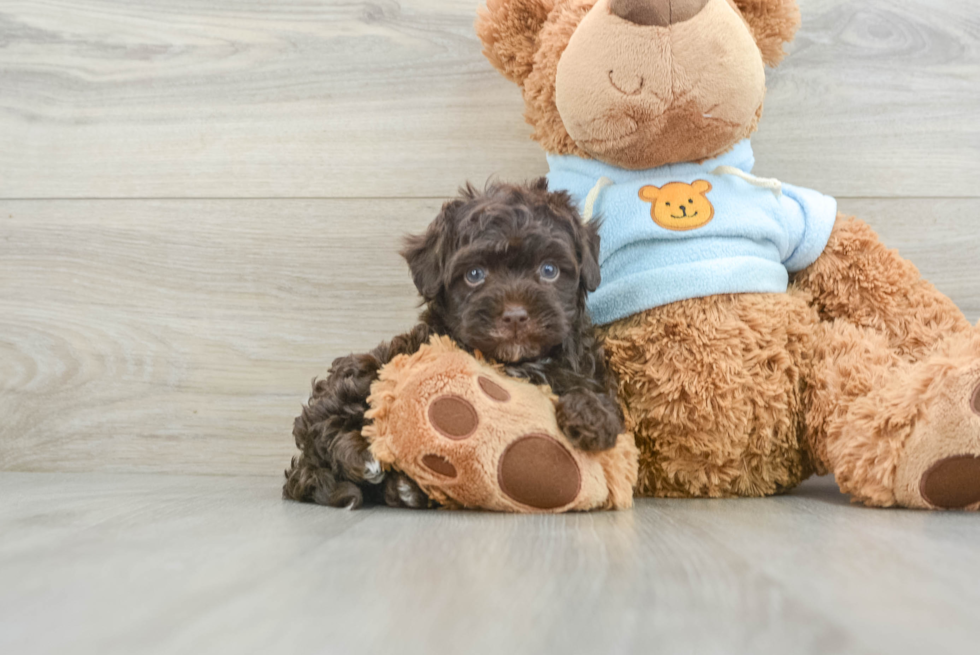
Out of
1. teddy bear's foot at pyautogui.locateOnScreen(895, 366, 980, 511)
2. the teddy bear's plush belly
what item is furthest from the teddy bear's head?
teddy bear's foot at pyautogui.locateOnScreen(895, 366, 980, 511)

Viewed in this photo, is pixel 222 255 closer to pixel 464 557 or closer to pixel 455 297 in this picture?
pixel 455 297

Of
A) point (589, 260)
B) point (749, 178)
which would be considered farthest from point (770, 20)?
point (589, 260)

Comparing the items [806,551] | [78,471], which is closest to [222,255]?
[78,471]

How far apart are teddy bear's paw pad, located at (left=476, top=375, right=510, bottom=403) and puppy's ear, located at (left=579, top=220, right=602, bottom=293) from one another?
0.65 feet

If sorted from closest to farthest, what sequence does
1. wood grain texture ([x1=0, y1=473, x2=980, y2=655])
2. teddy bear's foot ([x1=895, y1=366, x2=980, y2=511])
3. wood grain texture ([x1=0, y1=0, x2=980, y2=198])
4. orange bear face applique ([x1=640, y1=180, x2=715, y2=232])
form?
1. wood grain texture ([x1=0, y1=473, x2=980, y2=655])
2. teddy bear's foot ([x1=895, y1=366, x2=980, y2=511])
3. orange bear face applique ([x1=640, y1=180, x2=715, y2=232])
4. wood grain texture ([x1=0, y1=0, x2=980, y2=198])

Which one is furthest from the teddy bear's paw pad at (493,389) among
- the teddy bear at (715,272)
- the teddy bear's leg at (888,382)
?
the teddy bear's leg at (888,382)

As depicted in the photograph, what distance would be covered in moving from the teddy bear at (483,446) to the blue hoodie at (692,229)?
0.79ft

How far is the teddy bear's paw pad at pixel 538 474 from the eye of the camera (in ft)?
3.08

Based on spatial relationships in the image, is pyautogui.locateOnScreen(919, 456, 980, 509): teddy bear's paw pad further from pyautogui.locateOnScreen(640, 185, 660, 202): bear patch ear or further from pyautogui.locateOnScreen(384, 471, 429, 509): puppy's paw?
pyautogui.locateOnScreen(384, 471, 429, 509): puppy's paw

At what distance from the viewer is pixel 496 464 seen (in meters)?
0.94

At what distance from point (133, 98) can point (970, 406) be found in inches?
60.7

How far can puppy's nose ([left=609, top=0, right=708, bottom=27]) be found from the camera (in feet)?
3.42

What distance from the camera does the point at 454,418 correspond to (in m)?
0.95

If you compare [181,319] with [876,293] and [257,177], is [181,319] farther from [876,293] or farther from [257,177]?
[876,293]
